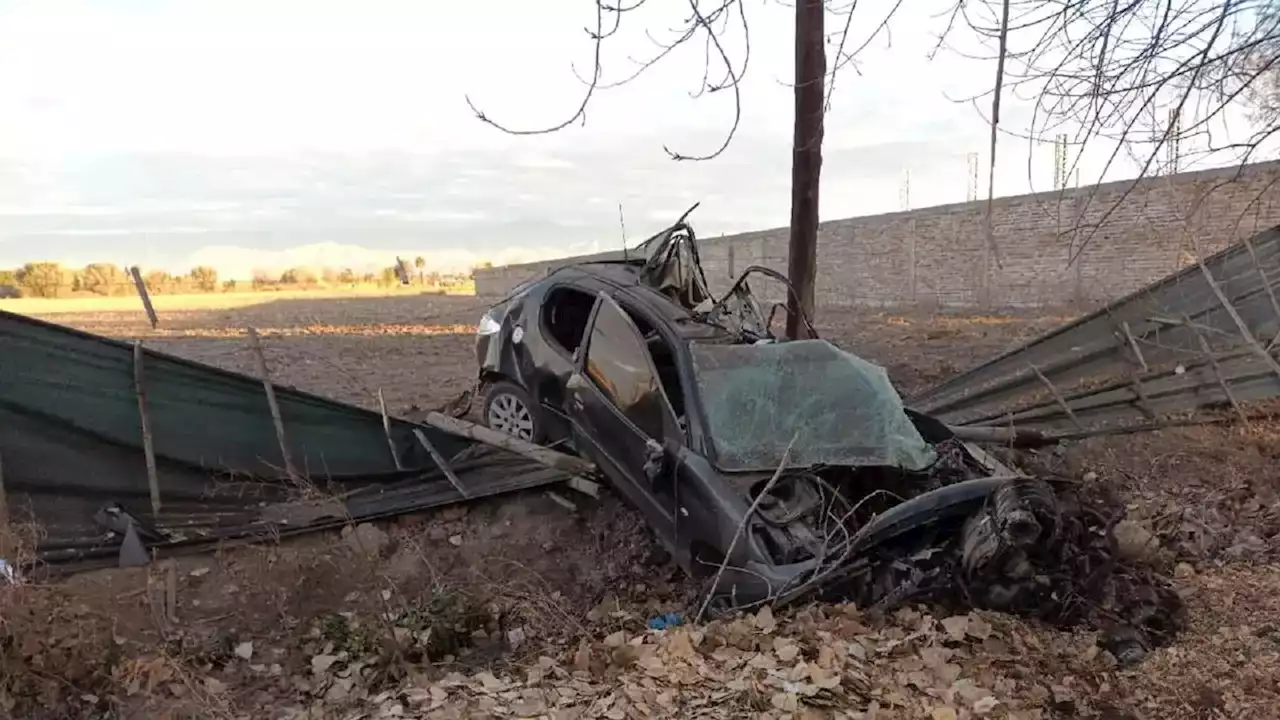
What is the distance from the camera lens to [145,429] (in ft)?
18.2

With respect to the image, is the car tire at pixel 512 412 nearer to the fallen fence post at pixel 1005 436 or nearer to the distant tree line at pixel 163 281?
the fallen fence post at pixel 1005 436

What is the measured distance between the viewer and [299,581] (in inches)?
201

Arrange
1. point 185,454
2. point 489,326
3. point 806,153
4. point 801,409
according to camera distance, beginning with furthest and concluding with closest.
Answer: point 806,153
point 489,326
point 185,454
point 801,409

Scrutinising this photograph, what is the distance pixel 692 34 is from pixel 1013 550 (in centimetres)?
304

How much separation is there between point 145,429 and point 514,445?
2.41 metres

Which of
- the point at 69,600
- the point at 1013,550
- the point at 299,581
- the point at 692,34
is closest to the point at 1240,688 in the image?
the point at 1013,550

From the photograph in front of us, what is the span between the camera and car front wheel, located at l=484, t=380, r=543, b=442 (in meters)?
6.28

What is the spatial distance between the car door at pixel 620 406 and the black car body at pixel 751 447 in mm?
10

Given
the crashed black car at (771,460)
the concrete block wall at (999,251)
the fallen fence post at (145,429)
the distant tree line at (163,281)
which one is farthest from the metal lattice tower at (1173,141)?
the distant tree line at (163,281)

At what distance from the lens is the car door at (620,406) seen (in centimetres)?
479

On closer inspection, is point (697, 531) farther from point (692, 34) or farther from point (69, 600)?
point (69, 600)

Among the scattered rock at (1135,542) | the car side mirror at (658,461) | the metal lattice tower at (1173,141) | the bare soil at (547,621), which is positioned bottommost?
the bare soil at (547,621)

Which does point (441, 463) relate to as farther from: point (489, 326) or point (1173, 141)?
point (1173, 141)

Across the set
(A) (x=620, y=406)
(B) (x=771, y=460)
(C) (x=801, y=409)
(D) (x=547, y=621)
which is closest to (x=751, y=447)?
(B) (x=771, y=460)
